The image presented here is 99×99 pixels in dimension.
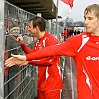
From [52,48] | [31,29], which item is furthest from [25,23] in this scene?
[52,48]

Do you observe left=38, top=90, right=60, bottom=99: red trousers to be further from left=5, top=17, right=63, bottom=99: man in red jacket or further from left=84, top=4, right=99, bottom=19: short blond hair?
left=84, top=4, right=99, bottom=19: short blond hair

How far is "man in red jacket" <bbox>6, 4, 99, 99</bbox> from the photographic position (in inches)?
103

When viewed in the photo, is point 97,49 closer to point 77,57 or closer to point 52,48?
point 77,57

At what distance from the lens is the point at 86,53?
268 cm

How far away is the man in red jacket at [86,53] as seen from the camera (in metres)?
2.63

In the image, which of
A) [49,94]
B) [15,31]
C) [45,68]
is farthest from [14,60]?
[49,94]

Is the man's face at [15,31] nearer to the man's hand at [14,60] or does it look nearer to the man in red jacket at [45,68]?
the man in red jacket at [45,68]

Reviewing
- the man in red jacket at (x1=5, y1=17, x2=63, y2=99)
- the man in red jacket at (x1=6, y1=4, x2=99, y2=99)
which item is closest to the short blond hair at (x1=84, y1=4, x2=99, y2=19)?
the man in red jacket at (x1=6, y1=4, x2=99, y2=99)

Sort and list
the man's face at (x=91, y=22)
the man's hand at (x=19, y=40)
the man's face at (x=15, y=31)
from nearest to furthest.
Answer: the man's face at (x=91, y=22) → the man's face at (x=15, y=31) → the man's hand at (x=19, y=40)

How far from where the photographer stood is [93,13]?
8.61 feet

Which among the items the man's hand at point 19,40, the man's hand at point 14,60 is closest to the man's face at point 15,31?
the man's hand at point 19,40

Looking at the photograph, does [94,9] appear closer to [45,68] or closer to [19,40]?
[19,40]

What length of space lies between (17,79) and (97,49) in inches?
58.9

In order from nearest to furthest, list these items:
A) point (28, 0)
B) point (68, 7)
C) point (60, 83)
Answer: point (60, 83), point (68, 7), point (28, 0)
